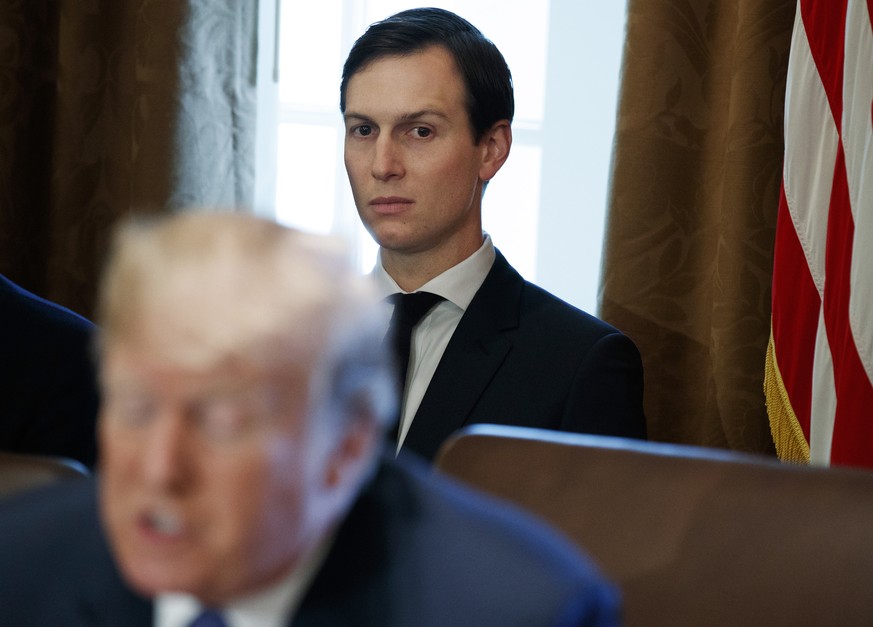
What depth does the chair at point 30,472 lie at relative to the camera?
48.3 inches

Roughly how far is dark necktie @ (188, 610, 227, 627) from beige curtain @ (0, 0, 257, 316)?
2.50 metres

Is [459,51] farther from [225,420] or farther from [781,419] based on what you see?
[225,420]

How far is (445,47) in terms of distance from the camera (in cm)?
235

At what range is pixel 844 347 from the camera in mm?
2412

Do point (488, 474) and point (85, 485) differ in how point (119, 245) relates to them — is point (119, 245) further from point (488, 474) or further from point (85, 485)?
point (488, 474)

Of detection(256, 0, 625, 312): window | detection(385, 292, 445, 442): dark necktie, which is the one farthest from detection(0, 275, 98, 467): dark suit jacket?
detection(256, 0, 625, 312): window

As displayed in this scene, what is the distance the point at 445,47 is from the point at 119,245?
166cm

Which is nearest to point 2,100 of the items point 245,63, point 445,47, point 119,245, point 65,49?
point 65,49

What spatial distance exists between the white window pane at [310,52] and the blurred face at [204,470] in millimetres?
2854

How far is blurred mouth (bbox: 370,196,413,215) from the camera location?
225 cm

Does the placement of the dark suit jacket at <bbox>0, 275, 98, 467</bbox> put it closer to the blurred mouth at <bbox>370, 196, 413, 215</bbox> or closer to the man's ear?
the blurred mouth at <bbox>370, 196, 413, 215</bbox>

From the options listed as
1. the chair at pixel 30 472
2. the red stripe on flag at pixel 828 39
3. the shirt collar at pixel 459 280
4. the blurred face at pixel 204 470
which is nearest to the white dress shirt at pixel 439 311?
the shirt collar at pixel 459 280

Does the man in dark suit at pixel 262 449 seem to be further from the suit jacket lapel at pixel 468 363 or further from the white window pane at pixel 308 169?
the white window pane at pixel 308 169

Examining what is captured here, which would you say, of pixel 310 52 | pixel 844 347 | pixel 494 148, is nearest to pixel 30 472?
pixel 494 148
